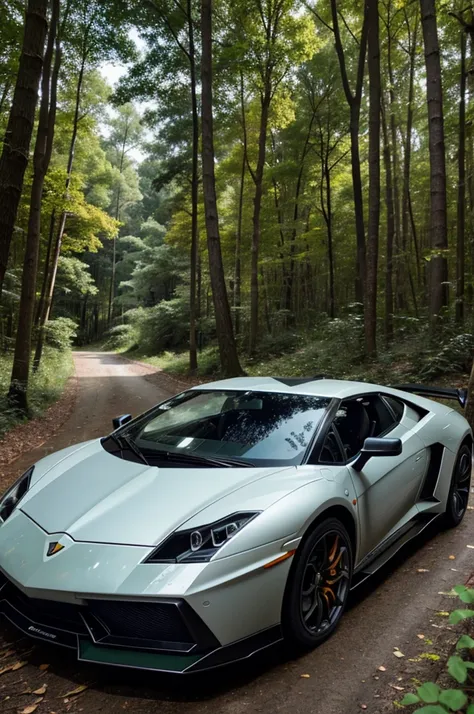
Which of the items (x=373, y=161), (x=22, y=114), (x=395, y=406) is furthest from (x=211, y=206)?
(x=395, y=406)

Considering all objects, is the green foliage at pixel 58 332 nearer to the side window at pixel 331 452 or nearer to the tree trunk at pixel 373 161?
the tree trunk at pixel 373 161

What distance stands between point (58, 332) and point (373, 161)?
15025 millimetres

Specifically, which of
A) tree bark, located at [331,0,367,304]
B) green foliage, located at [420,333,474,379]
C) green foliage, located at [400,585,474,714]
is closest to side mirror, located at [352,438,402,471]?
green foliage, located at [400,585,474,714]

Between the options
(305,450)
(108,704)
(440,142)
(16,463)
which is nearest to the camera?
(108,704)

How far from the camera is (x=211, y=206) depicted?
1291 cm

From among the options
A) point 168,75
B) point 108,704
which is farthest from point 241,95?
point 108,704

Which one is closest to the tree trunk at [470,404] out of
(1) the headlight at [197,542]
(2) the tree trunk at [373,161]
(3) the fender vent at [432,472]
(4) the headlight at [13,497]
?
(3) the fender vent at [432,472]

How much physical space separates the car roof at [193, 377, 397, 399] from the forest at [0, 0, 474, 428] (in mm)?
4381

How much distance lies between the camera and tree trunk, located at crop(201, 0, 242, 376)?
41.1 feet

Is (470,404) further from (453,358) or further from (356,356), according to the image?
(356,356)

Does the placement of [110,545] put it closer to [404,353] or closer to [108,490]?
[108,490]

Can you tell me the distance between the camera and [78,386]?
1720cm

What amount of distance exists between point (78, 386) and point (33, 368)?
1.71 meters

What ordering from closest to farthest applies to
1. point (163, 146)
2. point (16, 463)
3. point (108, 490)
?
point (108, 490)
point (16, 463)
point (163, 146)
